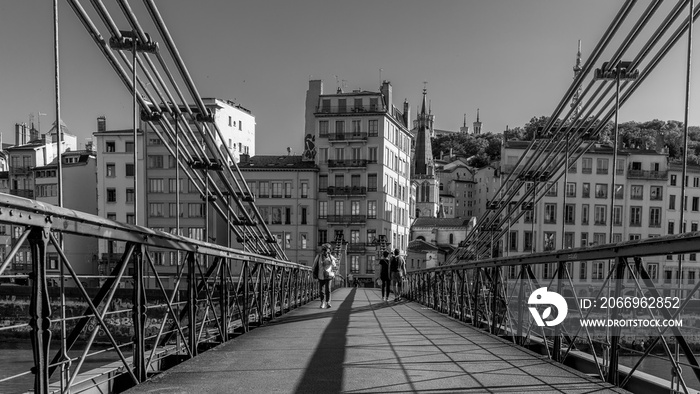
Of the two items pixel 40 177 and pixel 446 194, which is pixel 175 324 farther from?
pixel 446 194

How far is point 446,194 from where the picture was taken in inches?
5881

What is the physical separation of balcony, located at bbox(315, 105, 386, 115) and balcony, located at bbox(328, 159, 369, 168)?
17.6ft

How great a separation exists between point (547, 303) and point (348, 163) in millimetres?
62775

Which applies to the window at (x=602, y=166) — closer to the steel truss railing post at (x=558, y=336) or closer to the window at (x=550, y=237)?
the window at (x=550, y=237)

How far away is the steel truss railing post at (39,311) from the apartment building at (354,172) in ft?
216

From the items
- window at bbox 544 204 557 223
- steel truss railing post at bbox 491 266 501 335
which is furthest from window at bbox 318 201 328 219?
steel truss railing post at bbox 491 266 501 335

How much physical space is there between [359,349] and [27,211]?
18.3 ft

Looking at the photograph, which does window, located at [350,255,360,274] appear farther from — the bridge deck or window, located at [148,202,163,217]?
the bridge deck

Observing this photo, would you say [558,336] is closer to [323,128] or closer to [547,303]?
[547,303]

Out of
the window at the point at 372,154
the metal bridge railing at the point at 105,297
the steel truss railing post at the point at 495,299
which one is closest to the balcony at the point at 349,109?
the window at the point at 372,154

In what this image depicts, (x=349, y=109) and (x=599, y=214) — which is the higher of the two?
(x=349, y=109)

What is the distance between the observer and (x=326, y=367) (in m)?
7.13

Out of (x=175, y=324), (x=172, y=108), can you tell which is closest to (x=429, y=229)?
(x=172, y=108)

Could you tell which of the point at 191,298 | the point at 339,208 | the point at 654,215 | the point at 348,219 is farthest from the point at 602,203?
the point at 191,298
